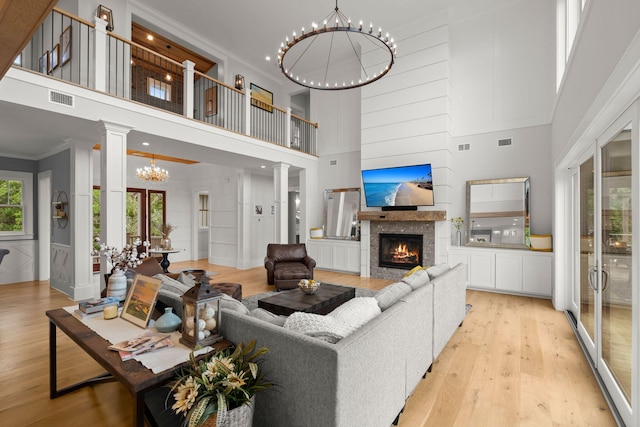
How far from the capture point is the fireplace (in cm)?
634

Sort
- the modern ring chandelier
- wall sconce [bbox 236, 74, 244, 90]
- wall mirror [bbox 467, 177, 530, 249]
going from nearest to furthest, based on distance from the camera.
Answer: wall mirror [bbox 467, 177, 530, 249], the modern ring chandelier, wall sconce [bbox 236, 74, 244, 90]

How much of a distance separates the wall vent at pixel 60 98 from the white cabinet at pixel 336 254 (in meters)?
5.45

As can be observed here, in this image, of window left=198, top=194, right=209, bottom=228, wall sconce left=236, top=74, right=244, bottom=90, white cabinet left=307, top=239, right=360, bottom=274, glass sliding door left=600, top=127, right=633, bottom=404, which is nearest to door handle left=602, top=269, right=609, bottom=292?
glass sliding door left=600, top=127, right=633, bottom=404

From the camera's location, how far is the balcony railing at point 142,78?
4.40m

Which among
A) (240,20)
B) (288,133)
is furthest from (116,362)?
(240,20)

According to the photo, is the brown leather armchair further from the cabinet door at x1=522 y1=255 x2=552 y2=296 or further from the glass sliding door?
the glass sliding door

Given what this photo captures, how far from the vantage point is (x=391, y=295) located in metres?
2.37

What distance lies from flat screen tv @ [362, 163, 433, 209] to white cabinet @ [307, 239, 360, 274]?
3.93 ft

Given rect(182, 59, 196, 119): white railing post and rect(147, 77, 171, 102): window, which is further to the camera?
rect(147, 77, 171, 102): window

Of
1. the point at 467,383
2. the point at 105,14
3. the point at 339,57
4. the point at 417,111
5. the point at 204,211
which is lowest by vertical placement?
the point at 467,383

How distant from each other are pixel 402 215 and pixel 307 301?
334 centimetres

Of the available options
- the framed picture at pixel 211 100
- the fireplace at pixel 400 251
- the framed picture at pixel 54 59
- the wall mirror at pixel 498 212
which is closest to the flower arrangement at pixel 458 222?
the wall mirror at pixel 498 212

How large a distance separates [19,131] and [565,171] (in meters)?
8.15

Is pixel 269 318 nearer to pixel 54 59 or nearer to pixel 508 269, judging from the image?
pixel 508 269
